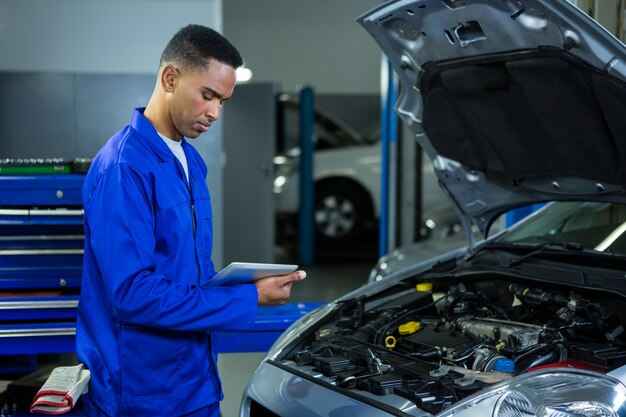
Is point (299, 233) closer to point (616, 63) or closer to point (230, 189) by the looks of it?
point (230, 189)

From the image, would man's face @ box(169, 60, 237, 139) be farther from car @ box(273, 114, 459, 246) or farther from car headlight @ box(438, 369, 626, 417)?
car @ box(273, 114, 459, 246)

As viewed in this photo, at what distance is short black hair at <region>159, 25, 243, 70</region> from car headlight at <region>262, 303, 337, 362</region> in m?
1.04

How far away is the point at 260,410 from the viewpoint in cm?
236

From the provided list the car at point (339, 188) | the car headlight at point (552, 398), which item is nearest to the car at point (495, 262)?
the car headlight at point (552, 398)

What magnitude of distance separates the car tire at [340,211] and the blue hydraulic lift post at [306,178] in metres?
0.19

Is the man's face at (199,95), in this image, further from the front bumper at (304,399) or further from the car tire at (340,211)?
the car tire at (340,211)

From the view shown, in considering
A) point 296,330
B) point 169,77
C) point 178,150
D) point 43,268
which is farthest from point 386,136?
point 169,77

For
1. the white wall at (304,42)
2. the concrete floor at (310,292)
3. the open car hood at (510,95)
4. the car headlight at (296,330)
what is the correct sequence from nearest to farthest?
the open car hood at (510,95), the car headlight at (296,330), the concrete floor at (310,292), the white wall at (304,42)

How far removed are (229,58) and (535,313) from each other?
1292 mm

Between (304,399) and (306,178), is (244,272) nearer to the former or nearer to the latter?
(304,399)

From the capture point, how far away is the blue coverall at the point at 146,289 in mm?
1700

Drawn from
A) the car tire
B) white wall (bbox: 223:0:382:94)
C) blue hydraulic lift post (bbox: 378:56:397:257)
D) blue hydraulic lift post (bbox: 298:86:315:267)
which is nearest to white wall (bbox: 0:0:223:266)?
blue hydraulic lift post (bbox: 378:56:397:257)

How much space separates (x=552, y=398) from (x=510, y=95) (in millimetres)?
1001

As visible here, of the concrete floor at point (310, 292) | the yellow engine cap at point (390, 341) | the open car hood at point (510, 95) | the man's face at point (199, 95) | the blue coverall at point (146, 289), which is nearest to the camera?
the blue coverall at point (146, 289)
